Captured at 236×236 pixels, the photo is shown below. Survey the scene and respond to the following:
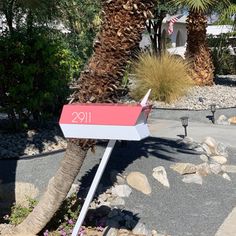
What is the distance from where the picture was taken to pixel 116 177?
679 centimetres

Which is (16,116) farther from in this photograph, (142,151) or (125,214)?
(125,214)

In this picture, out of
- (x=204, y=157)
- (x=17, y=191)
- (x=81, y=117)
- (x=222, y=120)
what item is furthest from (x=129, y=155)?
(x=222, y=120)

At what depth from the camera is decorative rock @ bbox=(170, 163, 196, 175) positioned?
721cm

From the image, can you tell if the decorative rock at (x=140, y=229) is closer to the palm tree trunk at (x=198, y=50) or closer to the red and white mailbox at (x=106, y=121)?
the red and white mailbox at (x=106, y=121)

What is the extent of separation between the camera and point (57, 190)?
5043 millimetres

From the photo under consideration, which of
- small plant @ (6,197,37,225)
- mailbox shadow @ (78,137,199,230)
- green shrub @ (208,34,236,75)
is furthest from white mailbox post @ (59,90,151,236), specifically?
green shrub @ (208,34,236,75)

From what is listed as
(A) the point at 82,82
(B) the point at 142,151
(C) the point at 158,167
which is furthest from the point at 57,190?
(B) the point at 142,151

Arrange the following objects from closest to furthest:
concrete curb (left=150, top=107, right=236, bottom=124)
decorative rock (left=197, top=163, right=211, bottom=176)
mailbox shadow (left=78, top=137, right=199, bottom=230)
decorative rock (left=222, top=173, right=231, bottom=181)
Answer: mailbox shadow (left=78, top=137, right=199, bottom=230) → decorative rock (left=197, top=163, right=211, bottom=176) → decorative rock (left=222, top=173, right=231, bottom=181) → concrete curb (left=150, top=107, right=236, bottom=124)

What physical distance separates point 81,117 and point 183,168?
3239 mm

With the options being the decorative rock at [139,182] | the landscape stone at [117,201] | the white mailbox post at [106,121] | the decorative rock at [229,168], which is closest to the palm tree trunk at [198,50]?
the decorative rock at [229,168]

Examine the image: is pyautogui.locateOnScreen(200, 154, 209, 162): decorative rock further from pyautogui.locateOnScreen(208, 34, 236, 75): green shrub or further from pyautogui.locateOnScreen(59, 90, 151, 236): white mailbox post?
pyautogui.locateOnScreen(208, 34, 236, 75): green shrub

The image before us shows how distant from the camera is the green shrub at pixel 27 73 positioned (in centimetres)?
821

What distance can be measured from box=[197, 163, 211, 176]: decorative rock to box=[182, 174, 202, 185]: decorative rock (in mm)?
179

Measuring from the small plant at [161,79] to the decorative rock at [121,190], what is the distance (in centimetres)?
742
